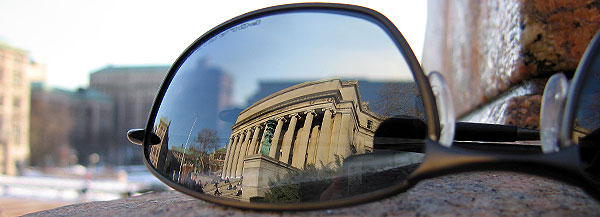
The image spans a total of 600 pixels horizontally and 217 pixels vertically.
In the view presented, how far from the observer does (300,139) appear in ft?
0.83

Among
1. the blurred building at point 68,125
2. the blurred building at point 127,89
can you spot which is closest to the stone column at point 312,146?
the blurred building at point 68,125

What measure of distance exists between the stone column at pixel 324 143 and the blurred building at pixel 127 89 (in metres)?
12.5

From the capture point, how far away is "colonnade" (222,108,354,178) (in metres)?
0.25

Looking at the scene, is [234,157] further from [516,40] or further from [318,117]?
[516,40]

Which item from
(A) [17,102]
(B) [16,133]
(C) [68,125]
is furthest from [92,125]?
(A) [17,102]

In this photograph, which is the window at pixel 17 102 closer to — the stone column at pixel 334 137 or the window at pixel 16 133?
the window at pixel 16 133

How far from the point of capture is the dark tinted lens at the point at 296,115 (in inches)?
9.8

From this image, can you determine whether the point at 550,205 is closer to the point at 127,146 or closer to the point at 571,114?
the point at 571,114

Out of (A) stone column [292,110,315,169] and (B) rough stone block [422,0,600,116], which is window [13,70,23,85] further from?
(A) stone column [292,110,315,169]

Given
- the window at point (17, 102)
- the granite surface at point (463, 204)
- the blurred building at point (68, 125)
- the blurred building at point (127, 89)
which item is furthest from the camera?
the blurred building at point (127, 89)

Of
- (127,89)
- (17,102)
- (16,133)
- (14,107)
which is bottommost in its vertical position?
(16,133)

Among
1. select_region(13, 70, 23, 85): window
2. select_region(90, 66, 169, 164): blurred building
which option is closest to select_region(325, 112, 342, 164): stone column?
select_region(13, 70, 23, 85): window

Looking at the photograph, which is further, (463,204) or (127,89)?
(127,89)

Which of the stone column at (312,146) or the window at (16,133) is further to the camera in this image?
the window at (16,133)
